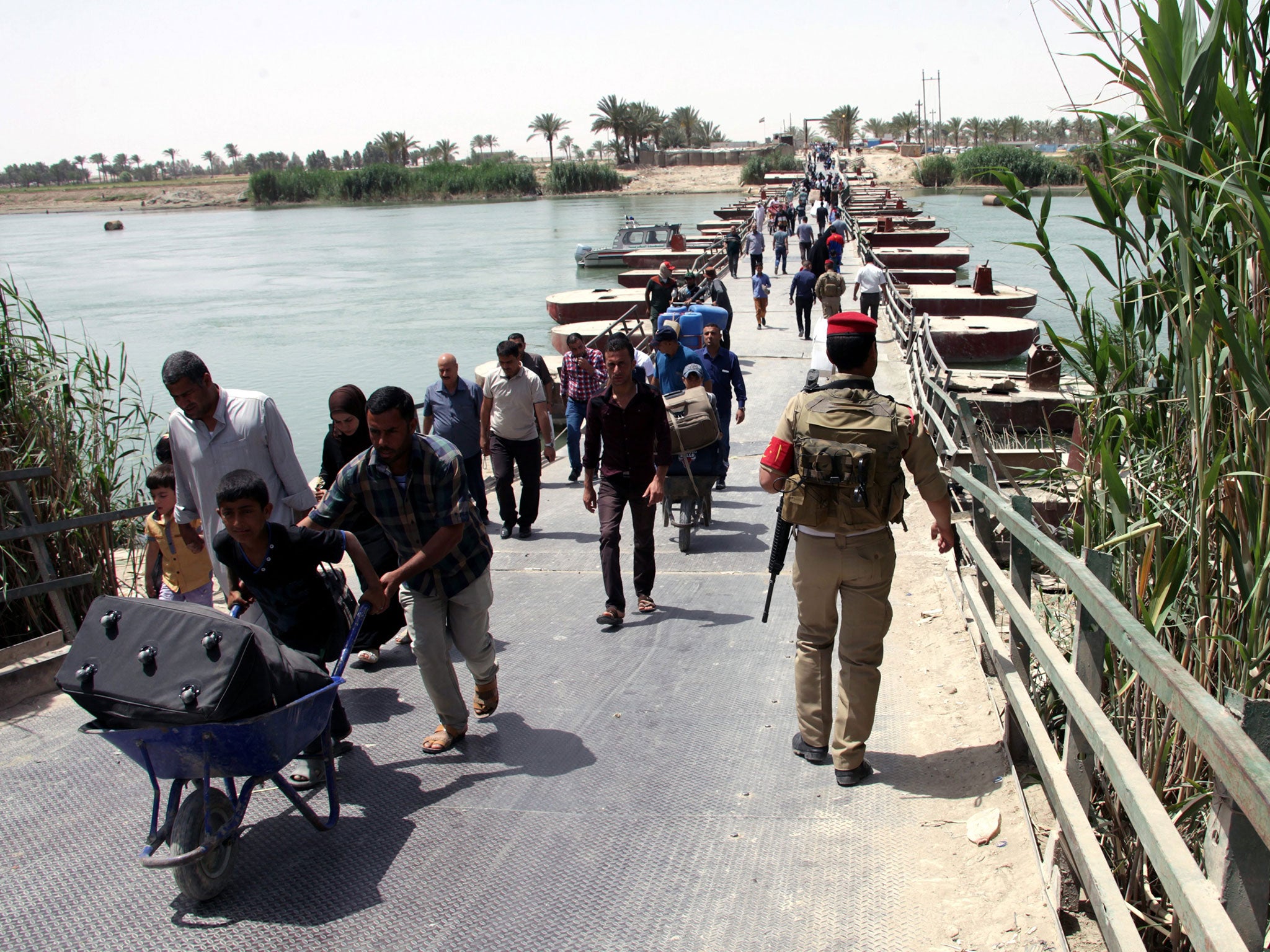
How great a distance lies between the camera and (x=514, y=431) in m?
8.40

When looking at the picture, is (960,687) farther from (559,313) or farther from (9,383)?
(559,313)

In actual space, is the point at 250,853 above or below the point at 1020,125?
below

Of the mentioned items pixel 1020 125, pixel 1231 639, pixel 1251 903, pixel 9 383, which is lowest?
pixel 1251 903

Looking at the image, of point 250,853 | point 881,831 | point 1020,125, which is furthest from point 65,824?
point 1020,125

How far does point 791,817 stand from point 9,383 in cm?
531

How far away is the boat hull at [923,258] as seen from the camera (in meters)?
35.7

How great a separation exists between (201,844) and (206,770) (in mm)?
259

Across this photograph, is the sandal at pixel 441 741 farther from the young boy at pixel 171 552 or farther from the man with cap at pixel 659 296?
the man with cap at pixel 659 296

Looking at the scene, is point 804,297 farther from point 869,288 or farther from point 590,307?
point 590,307

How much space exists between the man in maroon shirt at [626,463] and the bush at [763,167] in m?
102

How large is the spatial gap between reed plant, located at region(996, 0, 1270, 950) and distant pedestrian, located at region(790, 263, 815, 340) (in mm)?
13493

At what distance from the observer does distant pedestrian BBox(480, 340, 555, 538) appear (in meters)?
8.31

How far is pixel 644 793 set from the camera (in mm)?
4129

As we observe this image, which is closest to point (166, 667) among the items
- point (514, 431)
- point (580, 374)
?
point (514, 431)
